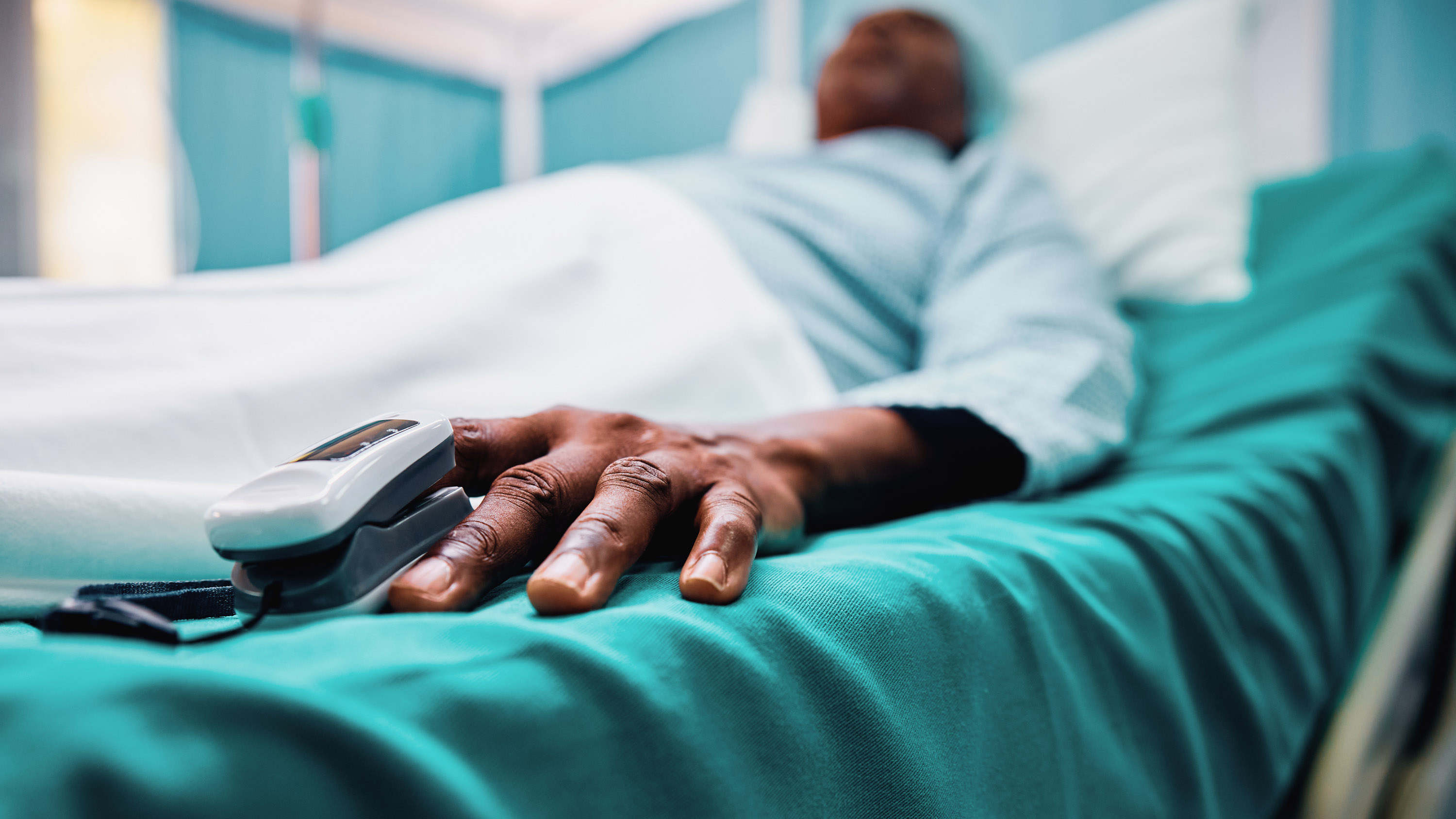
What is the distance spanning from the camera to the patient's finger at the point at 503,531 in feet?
0.85

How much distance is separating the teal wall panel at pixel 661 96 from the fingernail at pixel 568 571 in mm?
2230

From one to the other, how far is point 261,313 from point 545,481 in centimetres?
35

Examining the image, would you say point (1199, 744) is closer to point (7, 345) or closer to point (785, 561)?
point (785, 561)

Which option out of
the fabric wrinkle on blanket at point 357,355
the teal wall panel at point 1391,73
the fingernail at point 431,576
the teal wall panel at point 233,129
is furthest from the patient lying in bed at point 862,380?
the teal wall panel at point 233,129

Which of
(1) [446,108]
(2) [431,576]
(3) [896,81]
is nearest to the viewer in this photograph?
(2) [431,576]

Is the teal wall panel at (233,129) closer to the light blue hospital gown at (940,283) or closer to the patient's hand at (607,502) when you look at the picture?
the light blue hospital gown at (940,283)

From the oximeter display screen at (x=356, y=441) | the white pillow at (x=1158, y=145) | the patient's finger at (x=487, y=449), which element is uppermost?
the white pillow at (x=1158, y=145)

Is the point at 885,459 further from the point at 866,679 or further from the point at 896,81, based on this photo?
the point at 896,81

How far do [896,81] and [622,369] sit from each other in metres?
0.85

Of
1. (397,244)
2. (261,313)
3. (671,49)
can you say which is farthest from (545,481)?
(671,49)

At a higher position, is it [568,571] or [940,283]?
[940,283]

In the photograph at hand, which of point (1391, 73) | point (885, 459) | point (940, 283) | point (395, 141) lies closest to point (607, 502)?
point (885, 459)

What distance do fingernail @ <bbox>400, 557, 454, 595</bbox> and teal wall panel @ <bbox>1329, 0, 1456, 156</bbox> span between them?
64.6 inches

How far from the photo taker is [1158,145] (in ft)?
3.92
